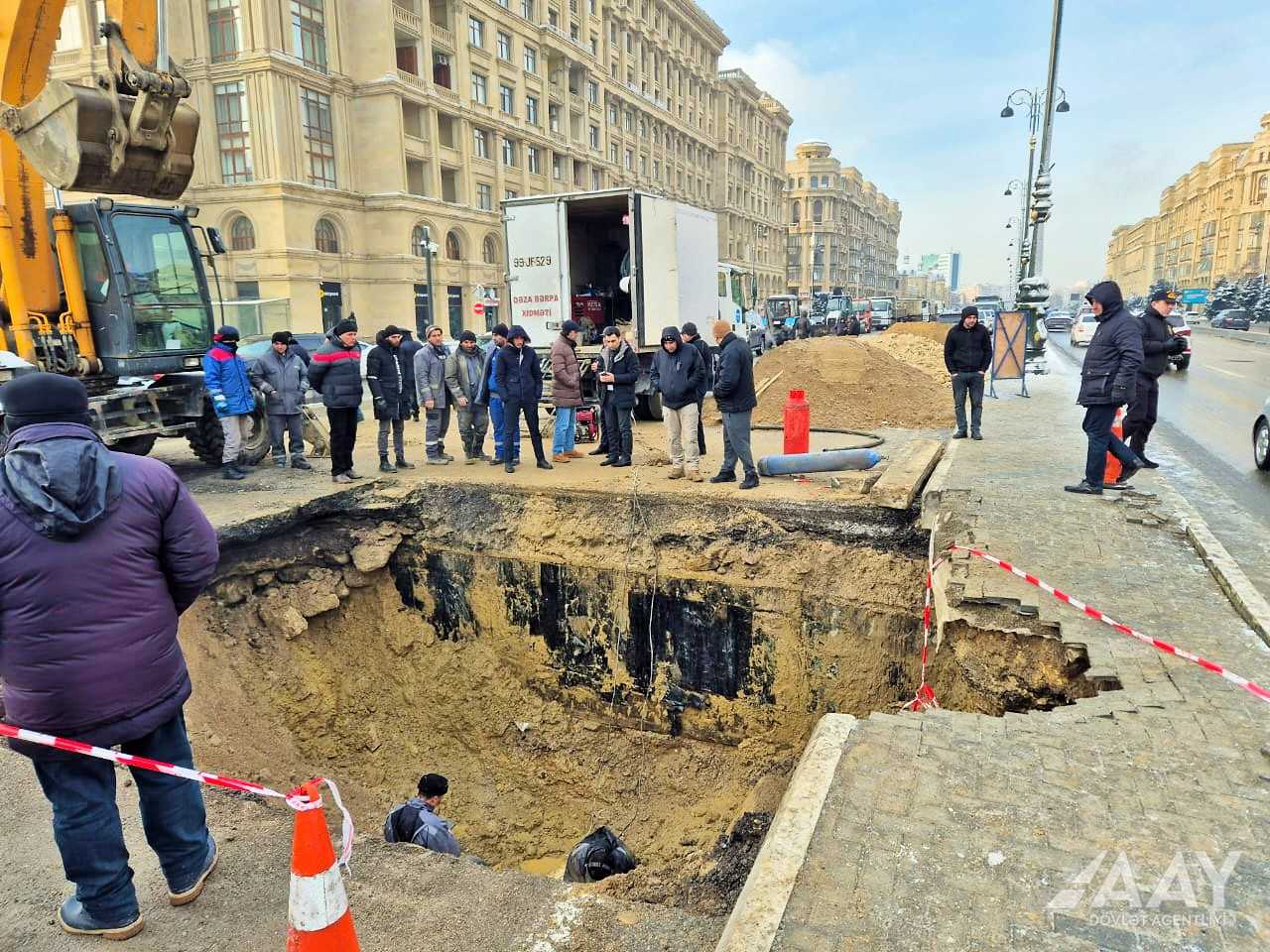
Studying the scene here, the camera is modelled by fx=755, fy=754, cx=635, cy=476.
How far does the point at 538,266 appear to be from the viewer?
38.8ft

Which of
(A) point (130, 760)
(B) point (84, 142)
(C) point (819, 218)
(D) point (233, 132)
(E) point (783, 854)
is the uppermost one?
(C) point (819, 218)

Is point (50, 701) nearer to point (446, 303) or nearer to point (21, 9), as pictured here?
point (21, 9)

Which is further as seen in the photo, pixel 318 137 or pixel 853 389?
pixel 318 137

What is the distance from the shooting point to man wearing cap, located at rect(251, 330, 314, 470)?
916 cm

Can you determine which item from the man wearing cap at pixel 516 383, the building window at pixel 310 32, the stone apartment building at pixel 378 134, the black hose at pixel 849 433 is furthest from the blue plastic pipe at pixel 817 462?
the building window at pixel 310 32

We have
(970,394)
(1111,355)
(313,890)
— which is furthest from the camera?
(970,394)

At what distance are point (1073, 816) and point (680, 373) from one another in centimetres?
601

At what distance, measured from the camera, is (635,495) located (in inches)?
320

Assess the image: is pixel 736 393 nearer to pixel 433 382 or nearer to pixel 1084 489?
pixel 1084 489

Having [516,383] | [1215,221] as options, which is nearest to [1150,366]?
[516,383]

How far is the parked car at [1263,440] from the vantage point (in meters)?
9.66

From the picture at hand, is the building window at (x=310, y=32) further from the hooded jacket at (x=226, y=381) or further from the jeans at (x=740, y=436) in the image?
the jeans at (x=740, y=436)

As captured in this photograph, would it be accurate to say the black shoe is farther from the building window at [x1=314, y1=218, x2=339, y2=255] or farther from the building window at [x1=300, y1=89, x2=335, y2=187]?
the building window at [x1=300, y1=89, x2=335, y2=187]

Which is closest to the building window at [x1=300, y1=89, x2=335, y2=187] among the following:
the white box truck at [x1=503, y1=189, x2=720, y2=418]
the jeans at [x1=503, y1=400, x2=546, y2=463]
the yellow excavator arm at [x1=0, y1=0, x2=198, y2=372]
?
the white box truck at [x1=503, y1=189, x2=720, y2=418]
